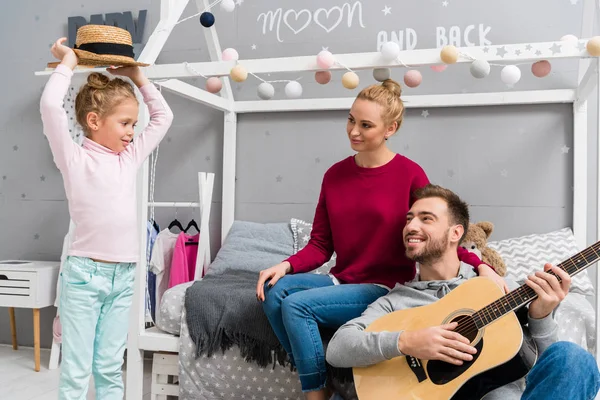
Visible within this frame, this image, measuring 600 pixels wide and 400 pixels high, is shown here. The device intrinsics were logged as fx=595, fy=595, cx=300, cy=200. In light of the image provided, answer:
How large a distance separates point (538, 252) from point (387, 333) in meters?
1.18

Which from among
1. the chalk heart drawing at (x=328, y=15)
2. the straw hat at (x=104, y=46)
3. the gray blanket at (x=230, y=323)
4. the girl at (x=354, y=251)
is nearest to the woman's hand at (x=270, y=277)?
the girl at (x=354, y=251)

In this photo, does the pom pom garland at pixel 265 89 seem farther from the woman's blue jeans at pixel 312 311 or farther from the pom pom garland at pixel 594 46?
the pom pom garland at pixel 594 46

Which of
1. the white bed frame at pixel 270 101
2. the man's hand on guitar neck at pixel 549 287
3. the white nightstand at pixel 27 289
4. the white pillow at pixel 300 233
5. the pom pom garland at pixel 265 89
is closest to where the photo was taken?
the man's hand on guitar neck at pixel 549 287

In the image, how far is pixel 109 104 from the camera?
1.54 m

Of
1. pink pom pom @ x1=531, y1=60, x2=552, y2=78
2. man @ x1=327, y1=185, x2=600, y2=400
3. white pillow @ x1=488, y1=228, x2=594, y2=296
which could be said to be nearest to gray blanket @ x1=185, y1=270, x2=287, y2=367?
man @ x1=327, y1=185, x2=600, y2=400

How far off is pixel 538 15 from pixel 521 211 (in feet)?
2.71

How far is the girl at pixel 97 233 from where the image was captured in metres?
1.50

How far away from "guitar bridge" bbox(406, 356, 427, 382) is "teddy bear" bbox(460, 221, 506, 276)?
0.88 meters

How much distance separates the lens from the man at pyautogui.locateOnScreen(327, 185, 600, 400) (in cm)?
112

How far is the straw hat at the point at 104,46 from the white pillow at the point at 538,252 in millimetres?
1539

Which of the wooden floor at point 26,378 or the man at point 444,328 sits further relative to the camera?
the wooden floor at point 26,378

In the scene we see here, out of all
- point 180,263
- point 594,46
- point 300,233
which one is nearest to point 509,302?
point 594,46

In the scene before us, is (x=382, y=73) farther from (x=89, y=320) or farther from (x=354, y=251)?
(x=89, y=320)

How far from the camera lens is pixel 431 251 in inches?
60.4
